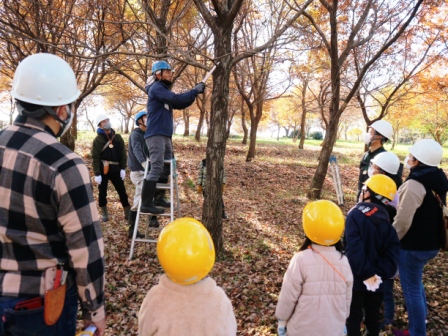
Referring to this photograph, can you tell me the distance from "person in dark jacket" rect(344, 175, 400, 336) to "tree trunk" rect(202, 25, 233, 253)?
246 cm

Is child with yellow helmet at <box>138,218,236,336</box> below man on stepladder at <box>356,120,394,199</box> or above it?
below

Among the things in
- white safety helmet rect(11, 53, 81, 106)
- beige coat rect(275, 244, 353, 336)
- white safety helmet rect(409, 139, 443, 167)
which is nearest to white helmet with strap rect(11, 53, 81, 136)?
white safety helmet rect(11, 53, 81, 106)

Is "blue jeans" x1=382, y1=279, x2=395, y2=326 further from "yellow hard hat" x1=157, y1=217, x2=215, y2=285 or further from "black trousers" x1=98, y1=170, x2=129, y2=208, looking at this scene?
"black trousers" x1=98, y1=170, x2=129, y2=208

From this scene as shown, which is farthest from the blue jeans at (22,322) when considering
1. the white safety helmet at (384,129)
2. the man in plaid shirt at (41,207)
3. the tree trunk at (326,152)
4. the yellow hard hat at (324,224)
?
the tree trunk at (326,152)

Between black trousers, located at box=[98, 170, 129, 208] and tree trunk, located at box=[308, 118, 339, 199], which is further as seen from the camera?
tree trunk, located at box=[308, 118, 339, 199]

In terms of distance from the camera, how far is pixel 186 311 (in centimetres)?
167

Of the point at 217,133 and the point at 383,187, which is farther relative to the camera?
the point at 217,133

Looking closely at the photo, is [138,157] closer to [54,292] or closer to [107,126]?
[107,126]

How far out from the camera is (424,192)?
127 inches

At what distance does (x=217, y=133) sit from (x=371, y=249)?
2848mm

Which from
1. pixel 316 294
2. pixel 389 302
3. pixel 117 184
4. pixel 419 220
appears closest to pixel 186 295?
pixel 316 294

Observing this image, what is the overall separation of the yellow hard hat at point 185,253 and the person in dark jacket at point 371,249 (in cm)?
173

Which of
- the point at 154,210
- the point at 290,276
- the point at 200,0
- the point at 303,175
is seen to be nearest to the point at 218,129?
the point at 154,210

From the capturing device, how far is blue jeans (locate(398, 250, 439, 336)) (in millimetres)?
3246
